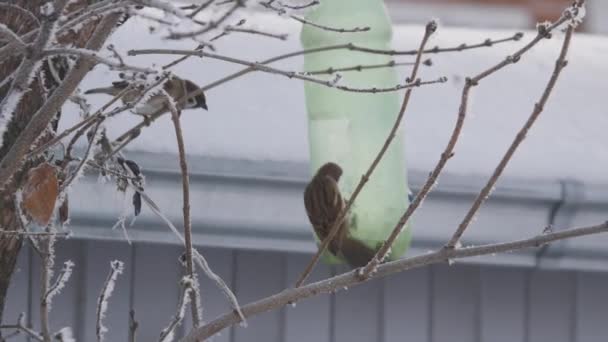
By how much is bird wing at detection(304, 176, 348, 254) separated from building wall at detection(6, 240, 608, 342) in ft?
2.04

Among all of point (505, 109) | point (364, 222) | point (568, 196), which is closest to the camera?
point (364, 222)

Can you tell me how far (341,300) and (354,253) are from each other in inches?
21.7

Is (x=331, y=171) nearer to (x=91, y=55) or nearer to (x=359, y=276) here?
(x=359, y=276)

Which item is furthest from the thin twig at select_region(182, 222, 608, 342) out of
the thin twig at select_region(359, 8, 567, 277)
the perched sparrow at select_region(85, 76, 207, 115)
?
the perched sparrow at select_region(85, 76, 207, 115)

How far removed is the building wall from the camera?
2717mm

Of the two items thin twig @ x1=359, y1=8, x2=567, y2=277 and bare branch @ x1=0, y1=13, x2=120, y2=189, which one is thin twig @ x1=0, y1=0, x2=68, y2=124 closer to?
bare branch @ x1=0, y1=13, x2=120, y2=189

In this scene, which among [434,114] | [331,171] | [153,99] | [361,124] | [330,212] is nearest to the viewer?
[153,99]

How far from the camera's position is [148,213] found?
2.48 meters

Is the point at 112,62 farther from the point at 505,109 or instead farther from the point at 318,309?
the point at 505,109

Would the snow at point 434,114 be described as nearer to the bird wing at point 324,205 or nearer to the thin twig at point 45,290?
the bird wing at point 324,205

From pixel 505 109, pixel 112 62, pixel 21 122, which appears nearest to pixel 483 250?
pixel 112 62

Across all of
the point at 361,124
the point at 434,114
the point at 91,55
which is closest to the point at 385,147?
the point at 91,55

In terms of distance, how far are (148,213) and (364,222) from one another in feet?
1.50

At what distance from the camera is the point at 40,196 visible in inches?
51.7
